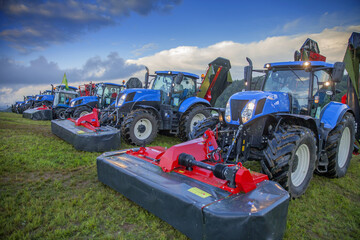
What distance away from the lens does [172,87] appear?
729 centimetres

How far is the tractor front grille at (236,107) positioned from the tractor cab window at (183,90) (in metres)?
3.80

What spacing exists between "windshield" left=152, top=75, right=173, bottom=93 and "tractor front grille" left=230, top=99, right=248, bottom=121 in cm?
387

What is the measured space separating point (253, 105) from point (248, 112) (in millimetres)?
132

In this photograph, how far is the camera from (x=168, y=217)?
220cm

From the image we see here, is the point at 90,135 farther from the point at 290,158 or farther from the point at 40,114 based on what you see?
the point at 40,114

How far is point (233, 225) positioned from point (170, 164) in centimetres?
112

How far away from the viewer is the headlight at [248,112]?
11.3 ft

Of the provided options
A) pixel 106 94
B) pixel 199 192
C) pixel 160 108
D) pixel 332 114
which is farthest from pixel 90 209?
pixel 106 94

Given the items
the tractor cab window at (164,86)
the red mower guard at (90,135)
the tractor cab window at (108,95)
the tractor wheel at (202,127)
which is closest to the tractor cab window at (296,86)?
the tractor wheel at (202,127)

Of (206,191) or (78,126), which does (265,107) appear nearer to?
(206,191)

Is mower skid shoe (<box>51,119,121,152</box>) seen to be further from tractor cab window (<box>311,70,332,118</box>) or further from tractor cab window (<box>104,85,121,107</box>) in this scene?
tractor cab window (<box>104,85,121,107</box>)

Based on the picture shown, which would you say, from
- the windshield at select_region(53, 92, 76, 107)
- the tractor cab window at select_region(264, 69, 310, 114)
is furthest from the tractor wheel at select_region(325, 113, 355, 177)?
the windshield at select_region(53, 92, 76, 107)

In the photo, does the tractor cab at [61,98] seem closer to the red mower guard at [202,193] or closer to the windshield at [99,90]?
the windshield at [99,90]

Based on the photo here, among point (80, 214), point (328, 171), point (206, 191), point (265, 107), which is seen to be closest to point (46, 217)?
point (80, 214)
